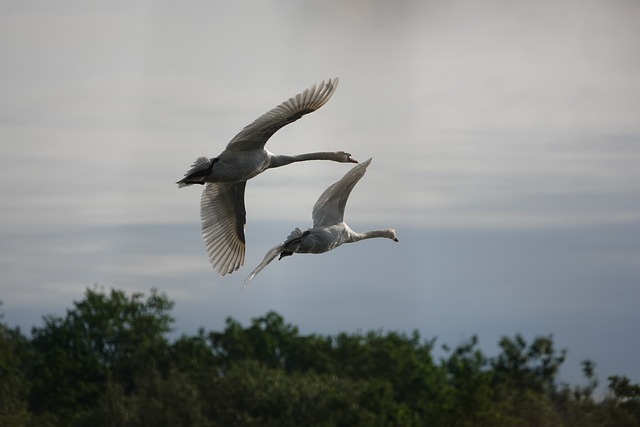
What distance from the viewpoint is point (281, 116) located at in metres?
25.8

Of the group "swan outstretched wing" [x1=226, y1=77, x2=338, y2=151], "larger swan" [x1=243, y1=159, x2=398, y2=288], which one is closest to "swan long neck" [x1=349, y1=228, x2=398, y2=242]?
"larger swan" [x1=243, y1=159, x2=398, y2=288]

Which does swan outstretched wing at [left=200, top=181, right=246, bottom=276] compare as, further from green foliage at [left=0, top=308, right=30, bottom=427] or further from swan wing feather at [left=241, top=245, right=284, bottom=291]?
green foliage at [left=0, top=308, right=30, bottom=427]

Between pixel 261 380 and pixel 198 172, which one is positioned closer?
pixel 198 172

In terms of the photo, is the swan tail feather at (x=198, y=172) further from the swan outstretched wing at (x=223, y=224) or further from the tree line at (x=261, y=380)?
the tree line at (x=261, y=380)

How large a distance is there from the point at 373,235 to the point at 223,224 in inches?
141

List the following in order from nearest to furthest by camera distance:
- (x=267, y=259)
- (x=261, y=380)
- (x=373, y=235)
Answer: (x=267, y=259) < (x=373, y=235) < (x=261, y=380)

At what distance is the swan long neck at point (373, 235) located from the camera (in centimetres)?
2766

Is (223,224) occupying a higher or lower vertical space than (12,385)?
higher

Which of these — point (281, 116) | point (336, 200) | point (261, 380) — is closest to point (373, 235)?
point (336, 200)

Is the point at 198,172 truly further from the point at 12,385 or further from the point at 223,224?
the point at 12,385

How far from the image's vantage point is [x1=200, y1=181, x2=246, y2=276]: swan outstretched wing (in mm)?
30094

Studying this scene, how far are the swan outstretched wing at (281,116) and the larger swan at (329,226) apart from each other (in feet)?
5.81

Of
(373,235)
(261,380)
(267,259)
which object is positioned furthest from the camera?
(261,380)

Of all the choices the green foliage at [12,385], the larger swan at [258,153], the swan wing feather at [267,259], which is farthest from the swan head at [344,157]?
the green foliage at [12,385]
